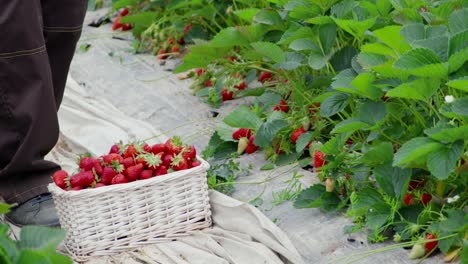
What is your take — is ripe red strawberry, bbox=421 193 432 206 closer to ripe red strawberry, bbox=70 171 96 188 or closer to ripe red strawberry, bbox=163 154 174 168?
ripe red strawberry, bbox=163 154 174 168

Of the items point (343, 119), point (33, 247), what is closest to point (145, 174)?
point (343, 119)

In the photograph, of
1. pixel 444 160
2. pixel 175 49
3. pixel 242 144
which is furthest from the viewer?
pixel 175 49

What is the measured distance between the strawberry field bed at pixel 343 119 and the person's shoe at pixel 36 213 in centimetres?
50

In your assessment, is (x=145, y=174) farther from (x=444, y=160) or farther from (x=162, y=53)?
(x=162, y=53)

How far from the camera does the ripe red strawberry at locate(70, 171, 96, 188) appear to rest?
262 centimetres

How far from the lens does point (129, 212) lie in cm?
264

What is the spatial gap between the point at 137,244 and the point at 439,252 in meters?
0.84

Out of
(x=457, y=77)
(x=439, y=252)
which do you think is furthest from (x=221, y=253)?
(x=457, y=77)

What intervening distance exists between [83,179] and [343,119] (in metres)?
0.85

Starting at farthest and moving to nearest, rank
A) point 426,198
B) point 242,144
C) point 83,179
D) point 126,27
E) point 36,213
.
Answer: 1. point 126,27
2. point 242,144
3. point 36,213
4. point 83,179
5. point 426,198

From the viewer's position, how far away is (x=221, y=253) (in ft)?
8.50

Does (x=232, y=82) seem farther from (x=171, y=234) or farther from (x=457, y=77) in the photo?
(x=457, y=77)

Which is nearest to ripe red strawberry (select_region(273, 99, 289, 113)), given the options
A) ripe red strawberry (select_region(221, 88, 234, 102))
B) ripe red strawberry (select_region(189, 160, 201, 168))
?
ripe red strawberry (select_region(221, 88, 234, 102))

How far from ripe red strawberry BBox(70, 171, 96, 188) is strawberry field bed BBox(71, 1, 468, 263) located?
0.47 m
